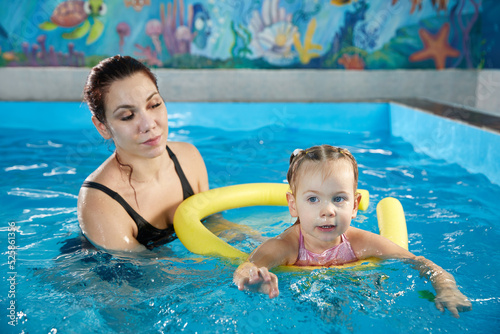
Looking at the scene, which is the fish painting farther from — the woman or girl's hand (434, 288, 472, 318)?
girl's hand (434, 288, 472, 318)

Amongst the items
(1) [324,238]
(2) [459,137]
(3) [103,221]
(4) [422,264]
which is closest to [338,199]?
(1) [324,238]

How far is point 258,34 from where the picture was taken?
8.09 meters

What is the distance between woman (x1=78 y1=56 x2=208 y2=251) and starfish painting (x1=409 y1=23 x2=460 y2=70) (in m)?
6.87

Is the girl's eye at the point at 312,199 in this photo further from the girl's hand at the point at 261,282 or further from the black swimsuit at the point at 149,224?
the black swimsuit at the point at 149,224

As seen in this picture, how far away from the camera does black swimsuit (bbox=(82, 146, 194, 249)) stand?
235 centimetres

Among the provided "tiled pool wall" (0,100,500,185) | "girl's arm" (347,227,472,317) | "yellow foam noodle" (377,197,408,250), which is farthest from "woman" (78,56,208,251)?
"tiled pool wall" (0,100,500,185)

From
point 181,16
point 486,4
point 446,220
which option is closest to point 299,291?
point 446,220

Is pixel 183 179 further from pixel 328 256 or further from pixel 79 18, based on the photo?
pixel 79 18

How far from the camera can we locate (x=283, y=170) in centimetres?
441

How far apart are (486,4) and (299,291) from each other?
7648mm

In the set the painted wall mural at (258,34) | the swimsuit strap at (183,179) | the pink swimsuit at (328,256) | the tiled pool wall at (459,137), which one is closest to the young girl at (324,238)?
the pink swimsuit at (328,256)

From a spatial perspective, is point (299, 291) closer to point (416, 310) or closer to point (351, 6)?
point (416, 310)

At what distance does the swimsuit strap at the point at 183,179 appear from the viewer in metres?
2.72

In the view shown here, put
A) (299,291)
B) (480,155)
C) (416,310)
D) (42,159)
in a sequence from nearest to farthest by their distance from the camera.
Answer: (416,310), (299,291), (480,155), (42,159)
